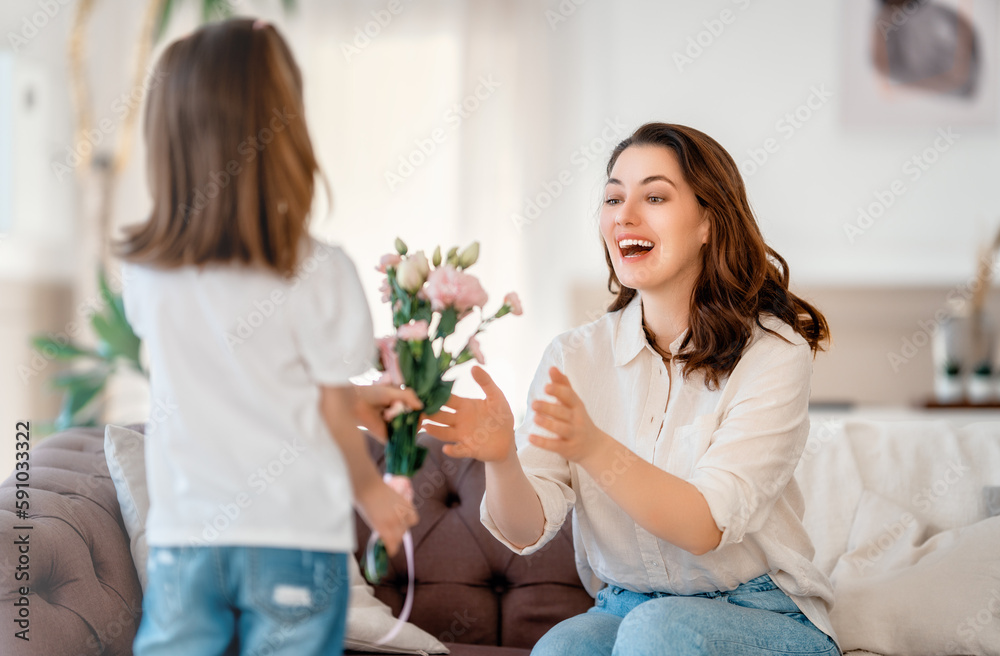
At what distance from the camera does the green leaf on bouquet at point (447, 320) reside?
0.93 m

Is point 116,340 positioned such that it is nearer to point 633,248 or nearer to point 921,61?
point 633,248

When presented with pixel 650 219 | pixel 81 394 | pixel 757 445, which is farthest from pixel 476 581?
pixel 81 394

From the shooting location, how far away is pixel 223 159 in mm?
772

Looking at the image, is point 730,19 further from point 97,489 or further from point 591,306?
point 97,489

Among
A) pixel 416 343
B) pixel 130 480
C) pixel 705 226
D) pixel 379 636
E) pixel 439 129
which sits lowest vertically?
pixel 379 636

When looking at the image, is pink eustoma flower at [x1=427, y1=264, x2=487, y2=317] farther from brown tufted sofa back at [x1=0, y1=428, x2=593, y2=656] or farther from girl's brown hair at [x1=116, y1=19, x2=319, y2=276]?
brown tufted sofa back at [x1=0, y1=428, x2=593, y2=656]

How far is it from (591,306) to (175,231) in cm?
277

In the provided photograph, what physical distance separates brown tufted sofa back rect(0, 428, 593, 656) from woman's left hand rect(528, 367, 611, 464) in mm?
506

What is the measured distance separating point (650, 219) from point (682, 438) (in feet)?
1.14

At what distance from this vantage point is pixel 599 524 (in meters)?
Result: 1.36

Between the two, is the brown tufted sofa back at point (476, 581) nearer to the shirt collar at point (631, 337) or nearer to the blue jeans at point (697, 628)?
the blue jeans at point (697, 628)

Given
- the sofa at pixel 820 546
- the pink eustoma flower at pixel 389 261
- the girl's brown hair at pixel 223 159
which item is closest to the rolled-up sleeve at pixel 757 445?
the sofa at pixel 820 546

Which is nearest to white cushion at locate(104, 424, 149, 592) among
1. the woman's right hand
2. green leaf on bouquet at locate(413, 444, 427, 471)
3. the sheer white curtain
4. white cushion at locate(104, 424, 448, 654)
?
white cushion at locate(104, 424, 448, 654)

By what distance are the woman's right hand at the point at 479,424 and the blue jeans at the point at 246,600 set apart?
34cm
